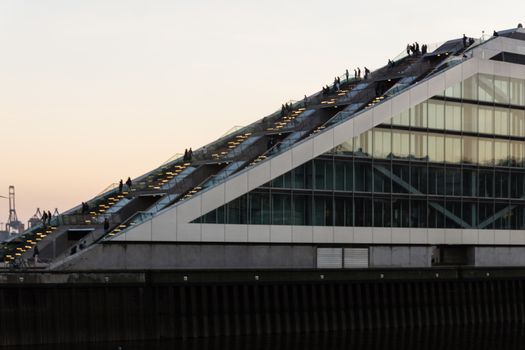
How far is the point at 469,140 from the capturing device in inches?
3553

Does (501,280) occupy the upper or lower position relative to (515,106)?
lower

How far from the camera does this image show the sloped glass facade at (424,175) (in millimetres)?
80438

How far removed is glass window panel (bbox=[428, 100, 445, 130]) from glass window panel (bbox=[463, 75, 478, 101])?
2678 mm

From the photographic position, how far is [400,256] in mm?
85812

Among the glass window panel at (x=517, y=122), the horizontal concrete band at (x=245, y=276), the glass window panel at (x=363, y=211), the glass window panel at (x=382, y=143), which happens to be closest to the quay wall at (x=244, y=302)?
the horizontal concrete band at (x=245, y=276)

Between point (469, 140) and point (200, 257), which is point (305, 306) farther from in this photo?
point (469, 140)

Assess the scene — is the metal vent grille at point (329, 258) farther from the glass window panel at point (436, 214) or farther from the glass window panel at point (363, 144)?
the glass window panel at point (436, 214)

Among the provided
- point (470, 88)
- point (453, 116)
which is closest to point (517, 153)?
point (470, 88)

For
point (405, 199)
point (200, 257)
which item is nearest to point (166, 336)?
point (200, 257)

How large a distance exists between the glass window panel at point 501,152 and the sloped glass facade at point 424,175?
0.27 feet

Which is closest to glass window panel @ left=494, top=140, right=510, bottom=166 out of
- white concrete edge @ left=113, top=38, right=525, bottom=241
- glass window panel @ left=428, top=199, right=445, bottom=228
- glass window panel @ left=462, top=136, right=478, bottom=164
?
glass window panel @ left=462, top=136, right=478, bottom=164

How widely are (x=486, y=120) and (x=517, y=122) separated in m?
3.64

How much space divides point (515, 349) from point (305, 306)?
13.4 meters

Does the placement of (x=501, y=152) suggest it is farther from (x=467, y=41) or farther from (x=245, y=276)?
(x=245, y=276)
